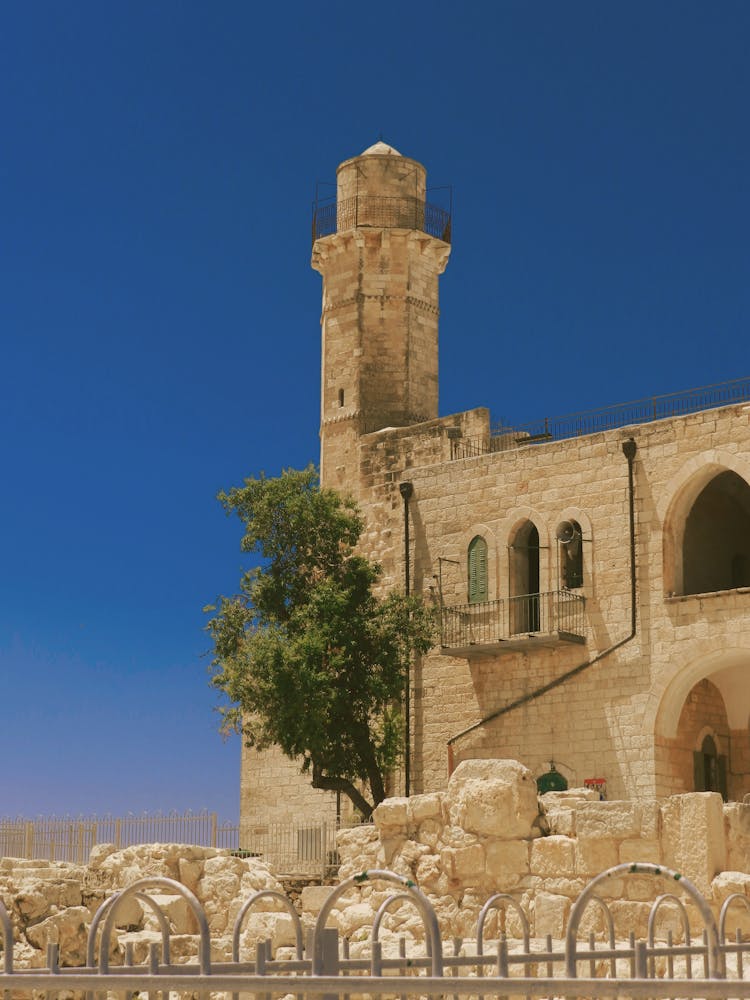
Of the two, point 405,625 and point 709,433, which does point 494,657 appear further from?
point 709,433

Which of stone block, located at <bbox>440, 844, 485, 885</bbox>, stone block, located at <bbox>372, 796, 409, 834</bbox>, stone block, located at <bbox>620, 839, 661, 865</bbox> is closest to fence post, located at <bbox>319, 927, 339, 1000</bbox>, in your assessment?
stone block, located at <bbox>620, 839, 661, 865</bbox>

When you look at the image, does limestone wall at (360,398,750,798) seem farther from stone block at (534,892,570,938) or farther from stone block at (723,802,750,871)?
stone block at (534,892,570,938)

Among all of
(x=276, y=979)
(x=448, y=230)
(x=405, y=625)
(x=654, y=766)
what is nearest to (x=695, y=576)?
(x=654, y=766)

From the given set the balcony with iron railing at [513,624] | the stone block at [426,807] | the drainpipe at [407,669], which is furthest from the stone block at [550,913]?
the drainpipe at [407,669]

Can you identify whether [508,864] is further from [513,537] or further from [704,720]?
[513,537]

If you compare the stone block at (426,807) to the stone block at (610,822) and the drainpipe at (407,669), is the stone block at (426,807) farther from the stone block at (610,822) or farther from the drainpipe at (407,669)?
the drainpipe at (407,669)

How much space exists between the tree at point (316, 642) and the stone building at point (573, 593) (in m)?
0.89

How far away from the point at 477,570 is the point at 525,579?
963 millimetres

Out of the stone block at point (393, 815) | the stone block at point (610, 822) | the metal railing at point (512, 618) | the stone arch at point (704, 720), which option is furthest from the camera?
the metal railing at point (512, 618)

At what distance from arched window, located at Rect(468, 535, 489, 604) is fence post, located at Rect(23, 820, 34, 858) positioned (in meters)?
8.66

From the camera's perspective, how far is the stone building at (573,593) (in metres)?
23.3

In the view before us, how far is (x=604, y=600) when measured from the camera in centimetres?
2414

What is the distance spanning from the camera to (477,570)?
2609 cm

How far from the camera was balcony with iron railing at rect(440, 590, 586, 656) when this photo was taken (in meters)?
24.3
